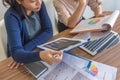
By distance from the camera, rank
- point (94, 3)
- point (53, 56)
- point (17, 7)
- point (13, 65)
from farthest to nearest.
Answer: point (94, 3) < point (17, 7) < point (13, 65) < point (53, 56)

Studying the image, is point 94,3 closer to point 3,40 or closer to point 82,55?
point 82,55

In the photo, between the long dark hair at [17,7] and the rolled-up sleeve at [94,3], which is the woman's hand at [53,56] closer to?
the long dark hair at [17,7]

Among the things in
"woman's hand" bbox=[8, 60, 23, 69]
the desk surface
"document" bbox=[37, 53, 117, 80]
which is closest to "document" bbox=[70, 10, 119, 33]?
the desk surface

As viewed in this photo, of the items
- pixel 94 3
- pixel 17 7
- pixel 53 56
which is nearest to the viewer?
pixel 53 56

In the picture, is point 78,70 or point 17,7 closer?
point 78,70

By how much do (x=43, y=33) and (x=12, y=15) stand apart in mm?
233

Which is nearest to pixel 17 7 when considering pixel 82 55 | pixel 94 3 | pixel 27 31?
pixel 27 31

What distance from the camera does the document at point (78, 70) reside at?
2.89 ft

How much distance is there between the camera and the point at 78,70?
90 cm

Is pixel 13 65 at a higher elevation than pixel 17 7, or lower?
lower

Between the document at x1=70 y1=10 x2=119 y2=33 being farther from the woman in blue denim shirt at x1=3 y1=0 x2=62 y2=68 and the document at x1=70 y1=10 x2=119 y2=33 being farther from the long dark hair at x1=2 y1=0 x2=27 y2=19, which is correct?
the long dark hair at x1=2 y1=0 x2=27 y2=19

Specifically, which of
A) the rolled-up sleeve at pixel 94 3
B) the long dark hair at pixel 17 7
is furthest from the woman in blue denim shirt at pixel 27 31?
the rolled-up sleeve at pixel 94 3

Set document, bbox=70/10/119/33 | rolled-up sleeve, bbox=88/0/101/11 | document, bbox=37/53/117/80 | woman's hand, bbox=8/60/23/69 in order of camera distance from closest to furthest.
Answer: document, bbox=37/53/117/80 → woman's hand, bbox=8/60/23/69 → document, bbox=70/10/119/33 → rolled-up sleeve, bbox=88/0/101/11

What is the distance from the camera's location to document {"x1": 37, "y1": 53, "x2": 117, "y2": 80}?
2.89ft
